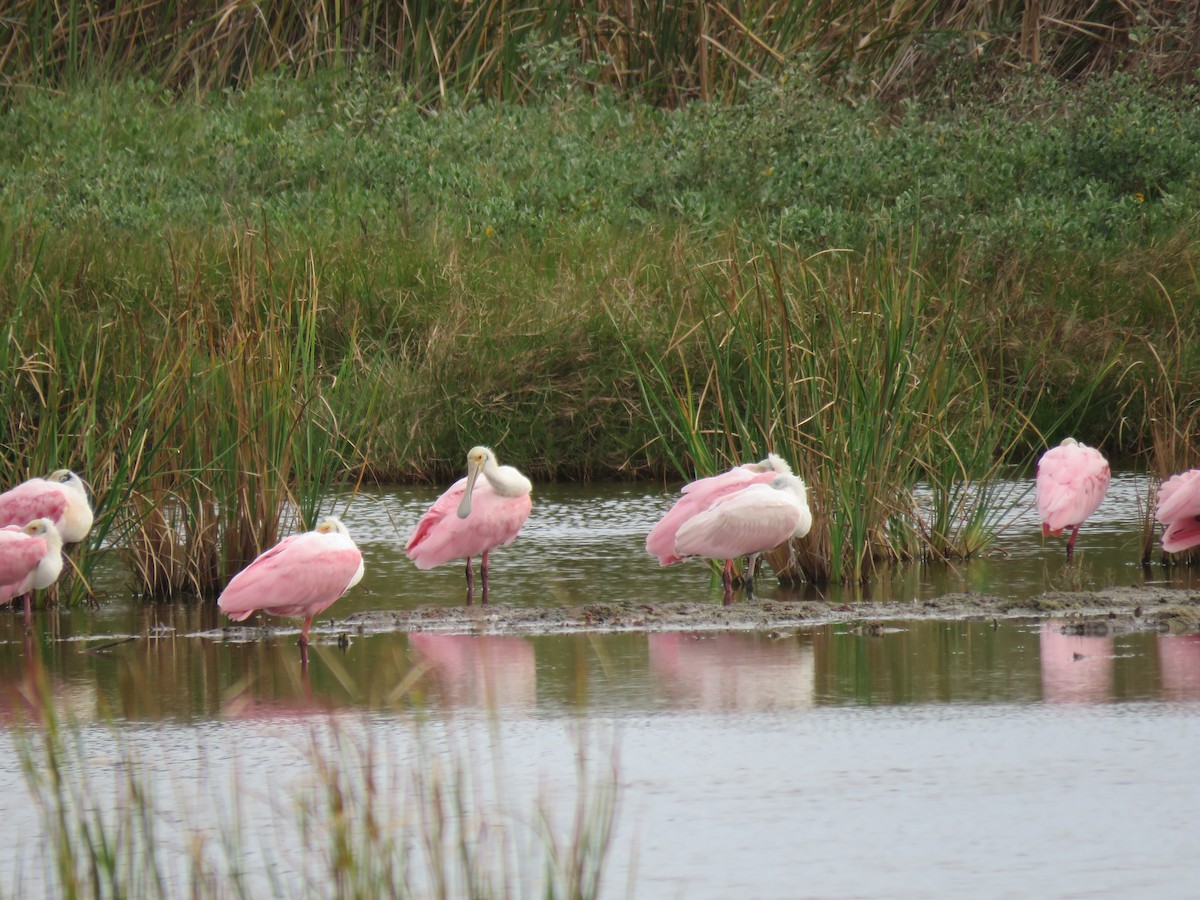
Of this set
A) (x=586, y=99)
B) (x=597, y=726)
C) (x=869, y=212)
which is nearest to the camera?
(x=597, y=726)

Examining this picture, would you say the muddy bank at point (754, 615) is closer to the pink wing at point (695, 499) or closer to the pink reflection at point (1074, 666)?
the pink reflection at point (1074, 666)

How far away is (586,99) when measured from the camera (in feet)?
67.9

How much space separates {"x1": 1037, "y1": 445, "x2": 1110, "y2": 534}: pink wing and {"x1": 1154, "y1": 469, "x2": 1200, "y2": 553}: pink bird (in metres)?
0.49

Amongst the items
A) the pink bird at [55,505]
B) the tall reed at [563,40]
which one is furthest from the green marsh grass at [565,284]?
the pink bird at [55,505]

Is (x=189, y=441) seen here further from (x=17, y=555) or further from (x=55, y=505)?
(x=17, y=555)

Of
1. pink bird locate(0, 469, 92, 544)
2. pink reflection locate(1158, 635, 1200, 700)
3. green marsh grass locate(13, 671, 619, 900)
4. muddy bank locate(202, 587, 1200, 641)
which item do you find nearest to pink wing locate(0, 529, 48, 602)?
pink bird locate(0, 469, 92, 544)

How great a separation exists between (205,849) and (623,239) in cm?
1073

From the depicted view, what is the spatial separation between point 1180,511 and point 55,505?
4949 mm

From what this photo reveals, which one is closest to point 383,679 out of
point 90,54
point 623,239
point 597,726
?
point 597,726

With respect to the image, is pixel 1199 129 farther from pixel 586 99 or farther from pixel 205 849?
pixel 205 849

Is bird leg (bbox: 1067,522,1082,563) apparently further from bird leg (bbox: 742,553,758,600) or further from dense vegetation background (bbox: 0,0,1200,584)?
bird leg (bbox: 742,553,758,600)

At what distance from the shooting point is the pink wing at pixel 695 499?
870 centimetres

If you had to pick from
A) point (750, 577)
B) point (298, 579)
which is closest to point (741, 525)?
point (750, 577)

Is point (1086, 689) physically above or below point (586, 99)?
below
